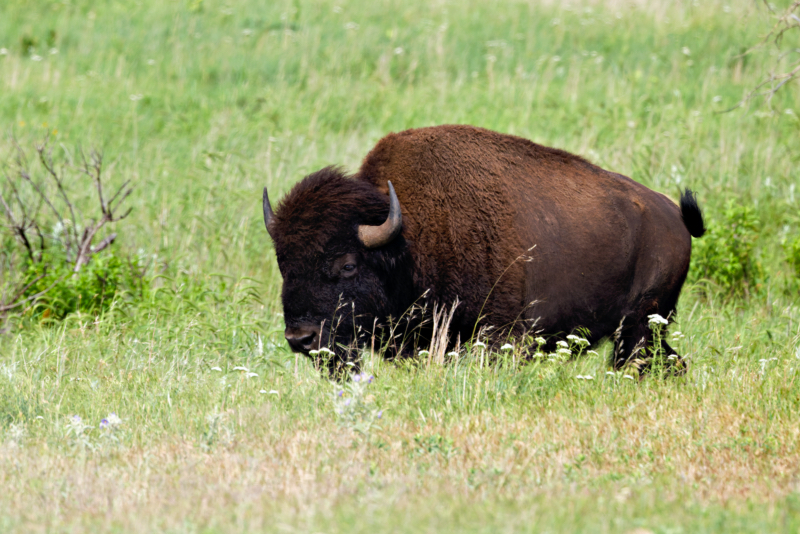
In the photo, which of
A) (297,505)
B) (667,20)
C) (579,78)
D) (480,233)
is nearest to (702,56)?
(667,20)

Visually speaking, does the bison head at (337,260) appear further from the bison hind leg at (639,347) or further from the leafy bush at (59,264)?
the leafy bush at (59,264)

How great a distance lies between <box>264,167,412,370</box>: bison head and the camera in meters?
5.21

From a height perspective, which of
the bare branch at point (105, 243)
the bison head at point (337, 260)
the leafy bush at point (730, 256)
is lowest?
the bare branch at point (105, 243)

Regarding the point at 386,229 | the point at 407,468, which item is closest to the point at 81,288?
the point at 386,229

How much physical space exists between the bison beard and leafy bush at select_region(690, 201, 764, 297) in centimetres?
236

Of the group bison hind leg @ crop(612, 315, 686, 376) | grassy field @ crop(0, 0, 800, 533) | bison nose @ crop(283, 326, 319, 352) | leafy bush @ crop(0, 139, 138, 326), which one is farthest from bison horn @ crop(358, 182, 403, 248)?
leafy bush @ crop(0, 139, 138, 326)

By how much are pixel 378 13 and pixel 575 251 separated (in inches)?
486

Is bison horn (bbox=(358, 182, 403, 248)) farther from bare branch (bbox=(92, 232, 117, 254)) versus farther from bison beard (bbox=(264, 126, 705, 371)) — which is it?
bare branch (bbox=(92, 232, 117, 254))

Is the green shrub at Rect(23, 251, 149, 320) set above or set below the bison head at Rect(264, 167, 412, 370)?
below

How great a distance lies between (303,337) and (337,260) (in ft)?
1.81

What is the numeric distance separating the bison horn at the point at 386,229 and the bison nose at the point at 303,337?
2.12 ft

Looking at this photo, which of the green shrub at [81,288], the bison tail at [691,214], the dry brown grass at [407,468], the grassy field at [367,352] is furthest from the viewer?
the green shrub at [81,288]

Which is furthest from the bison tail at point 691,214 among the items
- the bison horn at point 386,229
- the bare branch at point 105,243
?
the bare branch at point 105,243

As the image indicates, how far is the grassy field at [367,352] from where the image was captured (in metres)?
3.42
